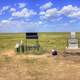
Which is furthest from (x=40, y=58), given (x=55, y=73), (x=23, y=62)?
(x=55, y=73)

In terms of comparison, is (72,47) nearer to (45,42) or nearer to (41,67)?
(41,67)

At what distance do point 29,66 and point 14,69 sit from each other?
49.6 inches

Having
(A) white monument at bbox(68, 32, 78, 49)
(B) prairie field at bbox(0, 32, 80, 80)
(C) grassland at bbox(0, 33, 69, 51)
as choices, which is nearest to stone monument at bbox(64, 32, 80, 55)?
(A) white monument at bbox(68, 32, 78, 49)

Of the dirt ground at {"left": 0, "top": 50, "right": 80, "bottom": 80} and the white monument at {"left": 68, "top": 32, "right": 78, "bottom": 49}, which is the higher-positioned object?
the white monument at {"left": 68, "top": 32, "right": 78, "bottom": 49}

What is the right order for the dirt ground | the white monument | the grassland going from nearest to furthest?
1. the dirt ground
2. the white monument
3. the grassland

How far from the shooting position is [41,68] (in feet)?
51.6

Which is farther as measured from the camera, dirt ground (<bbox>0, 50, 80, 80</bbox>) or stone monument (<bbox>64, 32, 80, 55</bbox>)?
stone monument (<bbox>64, 32, 80, 55</bbox>)

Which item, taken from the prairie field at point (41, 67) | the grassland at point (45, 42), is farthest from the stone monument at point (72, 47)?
the grassland at point (45, 42)

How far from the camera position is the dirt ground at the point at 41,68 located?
1383 cm

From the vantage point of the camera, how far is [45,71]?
15.0 meters

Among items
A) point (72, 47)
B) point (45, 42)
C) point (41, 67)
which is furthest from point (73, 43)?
point (45, 42)

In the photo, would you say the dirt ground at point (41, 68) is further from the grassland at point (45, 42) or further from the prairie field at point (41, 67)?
the grassland at point (45, 42)

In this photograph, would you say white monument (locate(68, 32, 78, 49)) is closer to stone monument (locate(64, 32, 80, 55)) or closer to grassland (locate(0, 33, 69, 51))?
stone monument (locate(64, 32, 80, 55))

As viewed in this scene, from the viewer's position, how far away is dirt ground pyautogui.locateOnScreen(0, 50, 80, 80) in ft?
45.4
